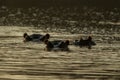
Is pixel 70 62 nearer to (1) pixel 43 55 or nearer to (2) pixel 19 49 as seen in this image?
(1) pixel 43 55

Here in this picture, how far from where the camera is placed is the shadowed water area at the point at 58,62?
110 feet

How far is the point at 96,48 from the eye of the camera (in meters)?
50.2

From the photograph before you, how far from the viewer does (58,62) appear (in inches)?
1567

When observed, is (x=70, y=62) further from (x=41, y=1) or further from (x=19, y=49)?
(x=41, y=1)

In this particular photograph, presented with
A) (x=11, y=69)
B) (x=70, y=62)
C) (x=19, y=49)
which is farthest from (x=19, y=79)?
(x=19, y=49)

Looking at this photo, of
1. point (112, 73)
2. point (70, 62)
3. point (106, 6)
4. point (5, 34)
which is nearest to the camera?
point (112, 73)

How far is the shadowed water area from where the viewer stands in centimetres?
3350

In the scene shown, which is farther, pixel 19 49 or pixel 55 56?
pixel 19 49

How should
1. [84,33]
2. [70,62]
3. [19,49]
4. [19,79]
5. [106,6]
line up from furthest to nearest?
[106,6] → [84,33] → [19,49] → [70,62] → [19,79]

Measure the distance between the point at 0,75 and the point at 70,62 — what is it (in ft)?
24.9

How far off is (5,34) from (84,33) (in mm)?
9707

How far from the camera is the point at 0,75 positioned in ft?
109

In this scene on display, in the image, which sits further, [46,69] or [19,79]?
[46,69]

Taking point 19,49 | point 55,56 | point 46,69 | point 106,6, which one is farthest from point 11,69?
point 106,6
